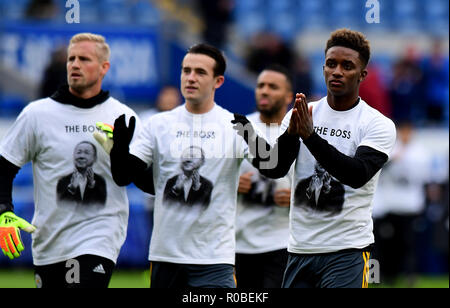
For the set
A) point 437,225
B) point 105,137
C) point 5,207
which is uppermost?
point 105,137

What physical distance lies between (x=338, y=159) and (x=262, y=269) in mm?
2453

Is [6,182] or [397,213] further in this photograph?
[397,213]

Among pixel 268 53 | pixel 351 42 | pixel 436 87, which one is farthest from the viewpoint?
pixel 436 87

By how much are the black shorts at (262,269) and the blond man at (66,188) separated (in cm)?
140

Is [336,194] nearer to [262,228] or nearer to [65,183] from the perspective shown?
[262,228]

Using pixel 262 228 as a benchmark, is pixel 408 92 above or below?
above

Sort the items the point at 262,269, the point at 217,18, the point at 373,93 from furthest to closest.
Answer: the point at 217,18 → the point at 373,93 → the point at 262,269

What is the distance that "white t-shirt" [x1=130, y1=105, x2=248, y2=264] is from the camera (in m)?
6.61

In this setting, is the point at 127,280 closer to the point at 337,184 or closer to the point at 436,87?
the point at 436,87

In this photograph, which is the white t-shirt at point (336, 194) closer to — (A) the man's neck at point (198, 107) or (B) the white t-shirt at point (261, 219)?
(A) the man's neck at point (198, 107)

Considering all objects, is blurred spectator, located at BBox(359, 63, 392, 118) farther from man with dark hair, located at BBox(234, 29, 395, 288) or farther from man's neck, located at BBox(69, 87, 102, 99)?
man with dark hair, located at BBox(234, 29, 395, 288)

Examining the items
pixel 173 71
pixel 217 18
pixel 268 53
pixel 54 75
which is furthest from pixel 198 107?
pixel 217 18

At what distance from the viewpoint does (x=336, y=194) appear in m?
6.04
